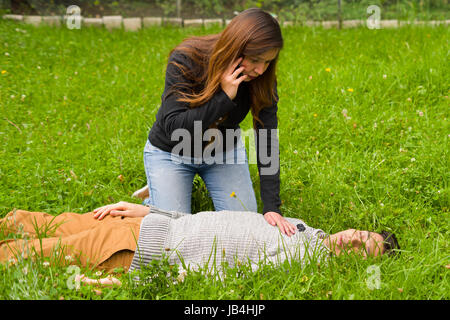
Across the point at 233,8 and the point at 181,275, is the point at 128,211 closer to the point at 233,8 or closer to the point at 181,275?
the point at 181,275

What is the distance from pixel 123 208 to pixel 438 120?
2840 millimetres

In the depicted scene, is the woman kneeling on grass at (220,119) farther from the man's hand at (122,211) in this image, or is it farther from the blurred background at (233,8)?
the blurred background at (233,8)

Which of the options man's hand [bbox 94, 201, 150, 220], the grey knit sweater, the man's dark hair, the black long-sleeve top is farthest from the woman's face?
the man's dark hair

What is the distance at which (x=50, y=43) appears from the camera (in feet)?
19.2

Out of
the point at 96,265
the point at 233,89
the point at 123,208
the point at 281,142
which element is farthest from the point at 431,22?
the point at 96,265

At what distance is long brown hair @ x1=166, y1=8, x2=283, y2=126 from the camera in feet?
8.05

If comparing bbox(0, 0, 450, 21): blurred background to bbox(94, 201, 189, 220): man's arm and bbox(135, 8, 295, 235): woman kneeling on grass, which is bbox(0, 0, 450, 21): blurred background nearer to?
bbox(135, 8, 295, 235): woman kneeling on grass

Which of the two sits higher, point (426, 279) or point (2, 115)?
point (2, 115)

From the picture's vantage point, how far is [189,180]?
3227 millimetres

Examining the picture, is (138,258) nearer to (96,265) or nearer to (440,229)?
(96,265)

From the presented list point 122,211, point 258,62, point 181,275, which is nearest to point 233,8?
Answer: point 258,62

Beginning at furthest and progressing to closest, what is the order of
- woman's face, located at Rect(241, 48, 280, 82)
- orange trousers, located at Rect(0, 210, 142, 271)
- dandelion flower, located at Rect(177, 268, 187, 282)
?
woman's face, located at Rect(241, 48, 280, 82) < orange trousers, located at Rect(0, 210, 142, 271) < dandelion flower, located at Rect(177, 268, 187, 282)

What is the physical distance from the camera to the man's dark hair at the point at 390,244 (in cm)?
261

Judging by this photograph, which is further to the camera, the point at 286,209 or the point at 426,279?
the point at 286,209
